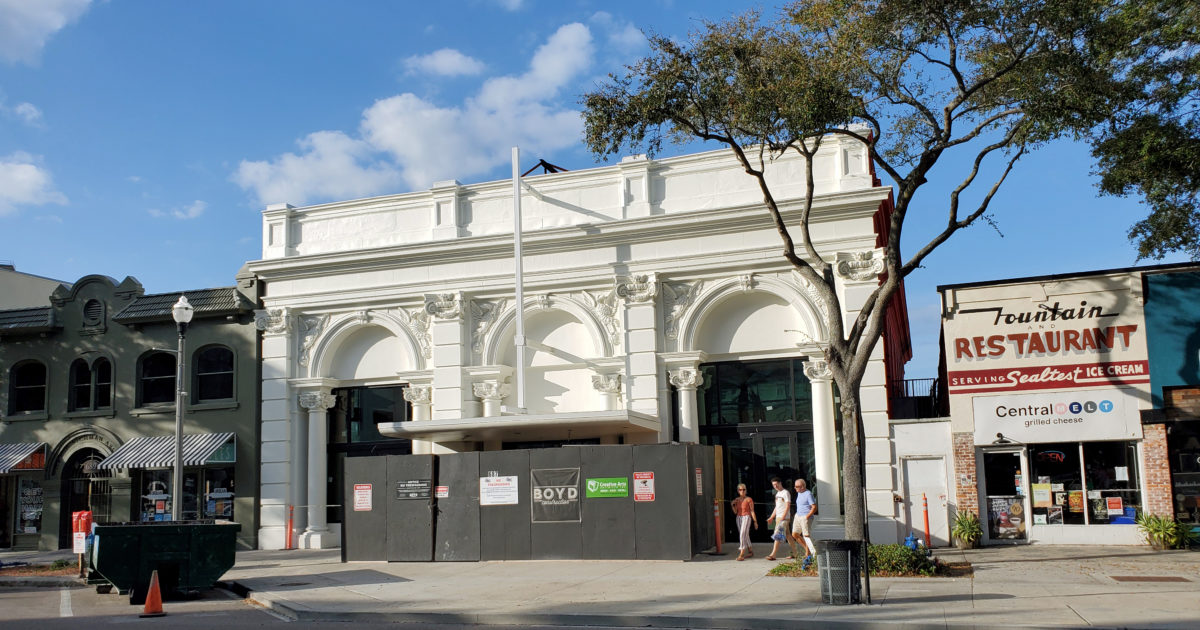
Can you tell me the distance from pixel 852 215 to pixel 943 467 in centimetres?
575

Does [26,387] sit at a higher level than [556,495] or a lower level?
higher

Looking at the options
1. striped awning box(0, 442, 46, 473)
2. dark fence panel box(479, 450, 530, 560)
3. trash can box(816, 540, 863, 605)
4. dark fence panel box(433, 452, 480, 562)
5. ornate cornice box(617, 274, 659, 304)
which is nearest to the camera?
trash can box(816, 540, 863, 605)

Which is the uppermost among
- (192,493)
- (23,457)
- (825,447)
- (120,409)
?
(120,409)

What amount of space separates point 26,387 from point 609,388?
17956 millimetres

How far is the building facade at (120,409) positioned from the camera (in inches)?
1083

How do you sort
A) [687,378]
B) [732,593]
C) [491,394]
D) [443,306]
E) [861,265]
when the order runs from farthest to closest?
1. [443,306]
2. [491,394]
3. [687,378]
4. [861,265]
5. [732,593]

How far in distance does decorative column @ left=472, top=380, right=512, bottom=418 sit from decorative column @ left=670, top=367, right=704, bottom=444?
4.37 meters

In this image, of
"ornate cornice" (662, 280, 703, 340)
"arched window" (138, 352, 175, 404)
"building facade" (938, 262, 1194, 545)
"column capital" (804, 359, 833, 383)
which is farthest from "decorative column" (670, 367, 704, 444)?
"arched window" (138, 352, 175, 404)

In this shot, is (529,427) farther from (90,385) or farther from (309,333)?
(90,385)

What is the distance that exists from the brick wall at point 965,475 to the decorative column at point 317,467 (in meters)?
15.2

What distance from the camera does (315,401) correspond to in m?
26.9

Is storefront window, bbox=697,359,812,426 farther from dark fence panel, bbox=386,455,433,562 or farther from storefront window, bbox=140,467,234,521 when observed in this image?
storefront window, bbox=140,467,234,521

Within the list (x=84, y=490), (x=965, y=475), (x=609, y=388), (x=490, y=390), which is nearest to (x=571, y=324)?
(x=609, y=388)

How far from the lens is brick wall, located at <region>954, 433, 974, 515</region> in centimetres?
2155
